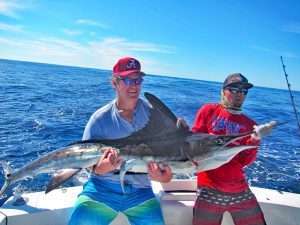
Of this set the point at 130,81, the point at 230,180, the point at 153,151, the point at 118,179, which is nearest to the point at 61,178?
the point at 118,179

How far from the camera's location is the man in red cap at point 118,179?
7.78 ft

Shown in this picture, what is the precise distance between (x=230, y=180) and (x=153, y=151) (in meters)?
0.89

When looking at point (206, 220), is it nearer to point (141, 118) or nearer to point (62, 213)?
point (141, 118)

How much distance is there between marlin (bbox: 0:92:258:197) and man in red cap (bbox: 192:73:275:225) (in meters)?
0.55

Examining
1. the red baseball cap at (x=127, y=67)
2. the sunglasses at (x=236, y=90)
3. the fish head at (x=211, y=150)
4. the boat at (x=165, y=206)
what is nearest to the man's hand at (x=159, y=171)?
the fish head at (x=211, y=150)

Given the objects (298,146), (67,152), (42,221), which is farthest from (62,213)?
(298,146)

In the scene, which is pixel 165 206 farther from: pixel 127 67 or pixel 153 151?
pixel 127 67

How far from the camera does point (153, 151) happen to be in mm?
2162

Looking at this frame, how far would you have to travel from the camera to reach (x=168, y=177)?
222 centimetres

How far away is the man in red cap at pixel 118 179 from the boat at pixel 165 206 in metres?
0.35

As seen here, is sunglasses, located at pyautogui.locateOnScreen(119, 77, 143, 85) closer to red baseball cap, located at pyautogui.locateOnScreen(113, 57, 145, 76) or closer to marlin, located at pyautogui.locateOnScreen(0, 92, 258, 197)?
red baseball cap, located at pyautogui.locateOnScreen(113, 57, 145, 76)

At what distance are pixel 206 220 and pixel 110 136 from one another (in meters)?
1.14

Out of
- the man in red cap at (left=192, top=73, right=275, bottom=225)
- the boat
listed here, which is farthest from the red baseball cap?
the boat

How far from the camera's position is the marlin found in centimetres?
203
